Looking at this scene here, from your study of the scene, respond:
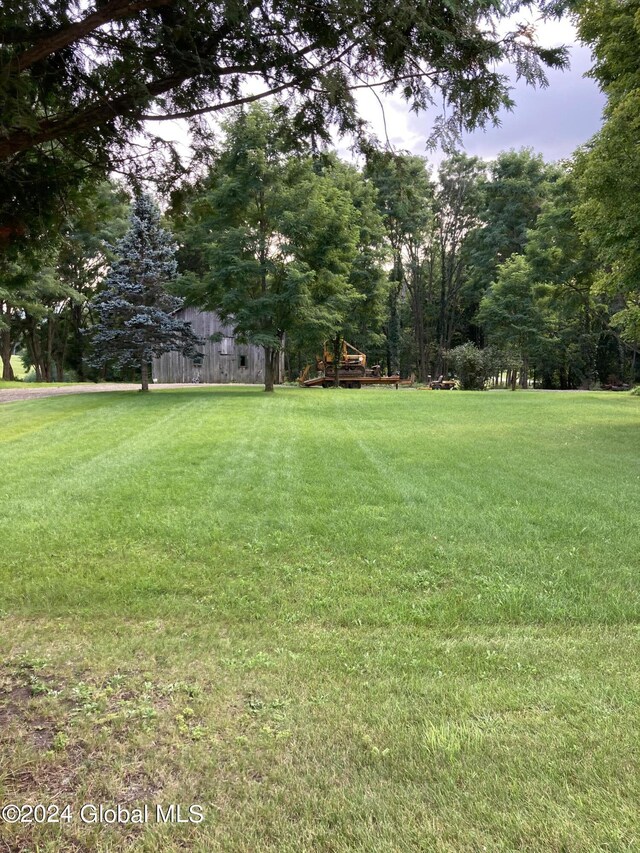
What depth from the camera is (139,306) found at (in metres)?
19.1

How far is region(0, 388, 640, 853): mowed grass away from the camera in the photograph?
1.85 meters

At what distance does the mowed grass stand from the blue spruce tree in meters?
13.0

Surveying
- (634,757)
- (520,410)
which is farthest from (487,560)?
(520,410)

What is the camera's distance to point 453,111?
2732 millimetres

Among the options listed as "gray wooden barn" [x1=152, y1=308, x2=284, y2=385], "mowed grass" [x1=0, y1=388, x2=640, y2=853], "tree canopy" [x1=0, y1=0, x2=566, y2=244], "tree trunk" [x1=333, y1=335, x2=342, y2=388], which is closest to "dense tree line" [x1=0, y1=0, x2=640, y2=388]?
"tree canopy" [x1=0, y1=0, x2=566, y2=244]

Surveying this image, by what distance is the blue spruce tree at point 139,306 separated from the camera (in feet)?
62.7

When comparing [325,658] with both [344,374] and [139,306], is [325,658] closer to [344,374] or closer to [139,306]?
[139,306]

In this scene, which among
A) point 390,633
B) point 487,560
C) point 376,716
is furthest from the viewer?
point 487,560

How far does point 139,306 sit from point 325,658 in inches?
725

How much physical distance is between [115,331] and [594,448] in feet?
52.7

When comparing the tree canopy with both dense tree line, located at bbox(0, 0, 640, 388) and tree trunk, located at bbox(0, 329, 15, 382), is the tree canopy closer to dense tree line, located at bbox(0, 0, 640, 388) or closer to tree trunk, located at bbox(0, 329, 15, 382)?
dense tree line, located at bbox(0, 0, 640, 388)

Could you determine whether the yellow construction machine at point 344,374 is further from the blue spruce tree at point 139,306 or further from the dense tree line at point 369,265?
the blue spruce tree at point 139,306

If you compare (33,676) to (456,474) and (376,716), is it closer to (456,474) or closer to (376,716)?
(376,716)

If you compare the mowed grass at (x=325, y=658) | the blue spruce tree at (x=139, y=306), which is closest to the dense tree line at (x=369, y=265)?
the blue spruce tree at (x=139, y=306)
